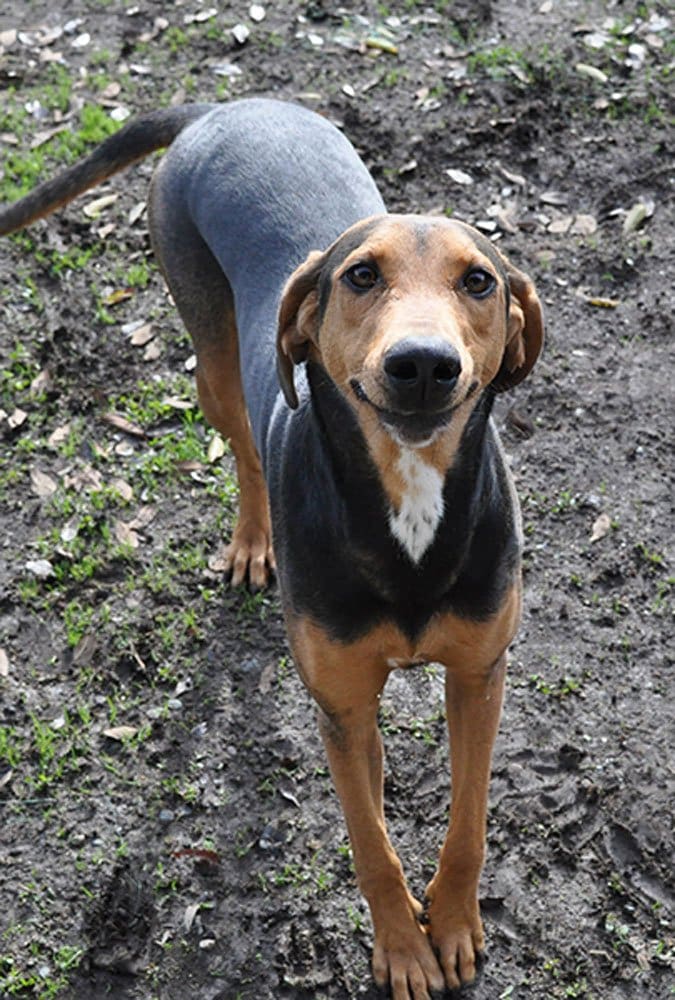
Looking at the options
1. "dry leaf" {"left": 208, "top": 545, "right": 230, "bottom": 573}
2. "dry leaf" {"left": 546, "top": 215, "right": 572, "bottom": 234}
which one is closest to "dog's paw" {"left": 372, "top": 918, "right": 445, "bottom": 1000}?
"dry leaf" {"left": 208, "top": 545, "right": 230, "bottom": 573}

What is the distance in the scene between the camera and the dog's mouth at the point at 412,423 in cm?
361

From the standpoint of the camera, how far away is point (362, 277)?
374 centimetres

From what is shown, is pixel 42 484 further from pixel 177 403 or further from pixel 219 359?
pixel 219 359

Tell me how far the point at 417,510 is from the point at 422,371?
0.71 metres

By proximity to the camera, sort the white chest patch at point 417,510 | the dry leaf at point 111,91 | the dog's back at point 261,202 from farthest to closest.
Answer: the dry leaf at point 111,91 → the dog's back at point 261,202 → the white chest patch at point 417,510

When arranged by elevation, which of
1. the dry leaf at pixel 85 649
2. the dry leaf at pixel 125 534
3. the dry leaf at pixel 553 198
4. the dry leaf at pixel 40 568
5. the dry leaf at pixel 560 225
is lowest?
the dry leaf at pixel 85 649

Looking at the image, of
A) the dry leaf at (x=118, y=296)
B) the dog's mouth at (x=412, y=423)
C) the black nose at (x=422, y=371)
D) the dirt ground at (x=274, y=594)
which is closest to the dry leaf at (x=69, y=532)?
the dirt ground at (x=274, y=594)

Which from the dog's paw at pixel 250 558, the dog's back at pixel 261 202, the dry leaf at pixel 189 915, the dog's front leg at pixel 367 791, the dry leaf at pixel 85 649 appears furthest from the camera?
the dog's paw at pixel 250 558

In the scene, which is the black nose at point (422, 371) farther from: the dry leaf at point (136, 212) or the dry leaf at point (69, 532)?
the dry leaf at point (136, 212)

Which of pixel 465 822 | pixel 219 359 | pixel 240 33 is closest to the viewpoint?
pixel 465 822

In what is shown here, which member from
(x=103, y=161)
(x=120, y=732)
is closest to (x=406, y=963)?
(x=120, y=732)

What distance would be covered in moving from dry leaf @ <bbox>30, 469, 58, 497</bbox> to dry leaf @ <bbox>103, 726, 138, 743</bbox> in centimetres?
148

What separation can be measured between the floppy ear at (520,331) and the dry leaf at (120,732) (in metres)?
2.48

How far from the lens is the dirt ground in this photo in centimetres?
499
